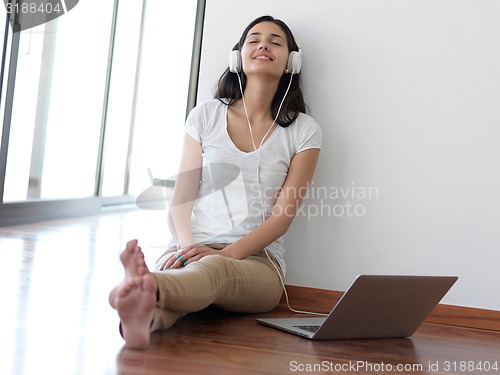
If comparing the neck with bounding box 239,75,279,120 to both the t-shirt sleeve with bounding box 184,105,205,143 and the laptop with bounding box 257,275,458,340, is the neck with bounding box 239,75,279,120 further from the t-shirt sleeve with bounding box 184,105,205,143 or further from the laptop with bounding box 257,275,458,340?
the laptop with bounding box 257,275,458,340

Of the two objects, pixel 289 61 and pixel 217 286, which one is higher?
pixel 289 61

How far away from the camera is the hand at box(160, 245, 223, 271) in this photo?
1834 mm

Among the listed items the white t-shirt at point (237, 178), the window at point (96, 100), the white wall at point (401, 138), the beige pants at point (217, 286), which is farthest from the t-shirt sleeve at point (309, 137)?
the window at point (96, 100)

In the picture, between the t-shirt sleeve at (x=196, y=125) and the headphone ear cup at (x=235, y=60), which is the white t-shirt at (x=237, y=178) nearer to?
the t-shirt sleeve at (x=196, y=125)

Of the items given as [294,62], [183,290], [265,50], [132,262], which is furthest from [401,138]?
[132,262]

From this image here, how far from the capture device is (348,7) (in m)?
2.25

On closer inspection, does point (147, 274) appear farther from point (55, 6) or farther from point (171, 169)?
point (171, 169)

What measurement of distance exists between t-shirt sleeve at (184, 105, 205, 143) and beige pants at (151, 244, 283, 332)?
39 centimetres

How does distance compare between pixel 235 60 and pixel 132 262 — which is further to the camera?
pixel 235 60

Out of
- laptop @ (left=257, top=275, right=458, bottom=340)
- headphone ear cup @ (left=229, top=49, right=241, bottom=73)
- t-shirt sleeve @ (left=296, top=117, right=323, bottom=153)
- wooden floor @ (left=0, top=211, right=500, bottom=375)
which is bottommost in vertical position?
wooden floor @ (left=0, top=211, right=500, bottom=375)

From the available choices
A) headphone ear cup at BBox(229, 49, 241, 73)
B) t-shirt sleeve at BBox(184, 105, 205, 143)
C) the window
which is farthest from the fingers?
the window

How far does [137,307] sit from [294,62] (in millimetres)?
1128

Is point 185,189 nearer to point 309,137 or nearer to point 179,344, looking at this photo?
point 309,137

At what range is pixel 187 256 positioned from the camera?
1842 mm
